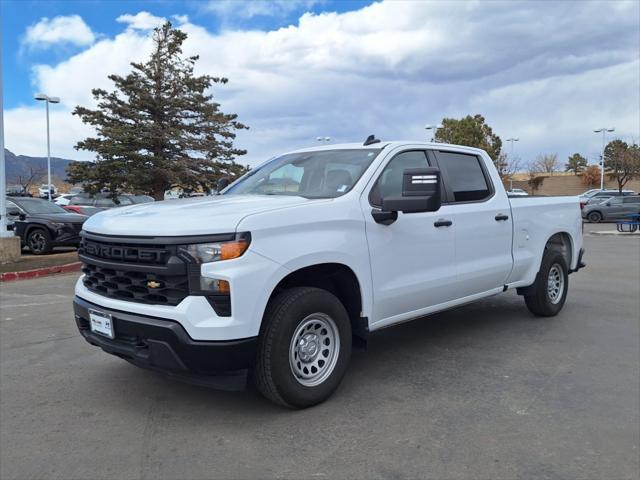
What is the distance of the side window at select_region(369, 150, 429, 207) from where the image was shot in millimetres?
4430

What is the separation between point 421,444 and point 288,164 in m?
2.83

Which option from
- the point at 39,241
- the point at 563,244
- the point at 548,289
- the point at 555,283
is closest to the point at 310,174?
the point at 548,289

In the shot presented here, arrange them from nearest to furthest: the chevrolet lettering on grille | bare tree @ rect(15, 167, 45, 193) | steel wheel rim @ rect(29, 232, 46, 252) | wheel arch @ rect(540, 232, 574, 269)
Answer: the chevrolet lettering on grille, wheel arch @ rect(540, 232, 574, 269), steel wheel rim @ rect(29, 232, 46, 252), bare tree @ rect(15, 167, 45, 193)

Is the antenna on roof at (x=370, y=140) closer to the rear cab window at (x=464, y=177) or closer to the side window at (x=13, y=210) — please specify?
the rear cab window at (x=464, y=177)

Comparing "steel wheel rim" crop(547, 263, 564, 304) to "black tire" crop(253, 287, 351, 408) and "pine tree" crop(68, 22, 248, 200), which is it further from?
"pine tree" crop(68, 22, 248, 200)

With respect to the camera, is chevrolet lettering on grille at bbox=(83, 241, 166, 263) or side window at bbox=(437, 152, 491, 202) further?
side window at bbox=(437, 152, 491, 202)

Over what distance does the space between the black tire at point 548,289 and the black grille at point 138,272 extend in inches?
177

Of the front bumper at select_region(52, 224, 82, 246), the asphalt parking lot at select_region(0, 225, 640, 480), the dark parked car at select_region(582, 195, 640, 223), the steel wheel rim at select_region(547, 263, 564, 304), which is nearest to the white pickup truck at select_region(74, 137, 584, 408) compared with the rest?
the asphalt parking lot at select_region(0, 225, 640, 480)

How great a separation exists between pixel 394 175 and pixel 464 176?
1.13m

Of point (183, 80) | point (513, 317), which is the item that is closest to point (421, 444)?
point (513, 317)

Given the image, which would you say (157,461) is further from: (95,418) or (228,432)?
(95,418)

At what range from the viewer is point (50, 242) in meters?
13.2

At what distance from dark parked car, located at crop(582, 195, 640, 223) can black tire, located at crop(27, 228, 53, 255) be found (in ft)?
82.7

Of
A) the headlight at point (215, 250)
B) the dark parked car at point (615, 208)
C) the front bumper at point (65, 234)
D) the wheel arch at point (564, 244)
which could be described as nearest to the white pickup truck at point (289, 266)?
the headlight at point (215, 250)
